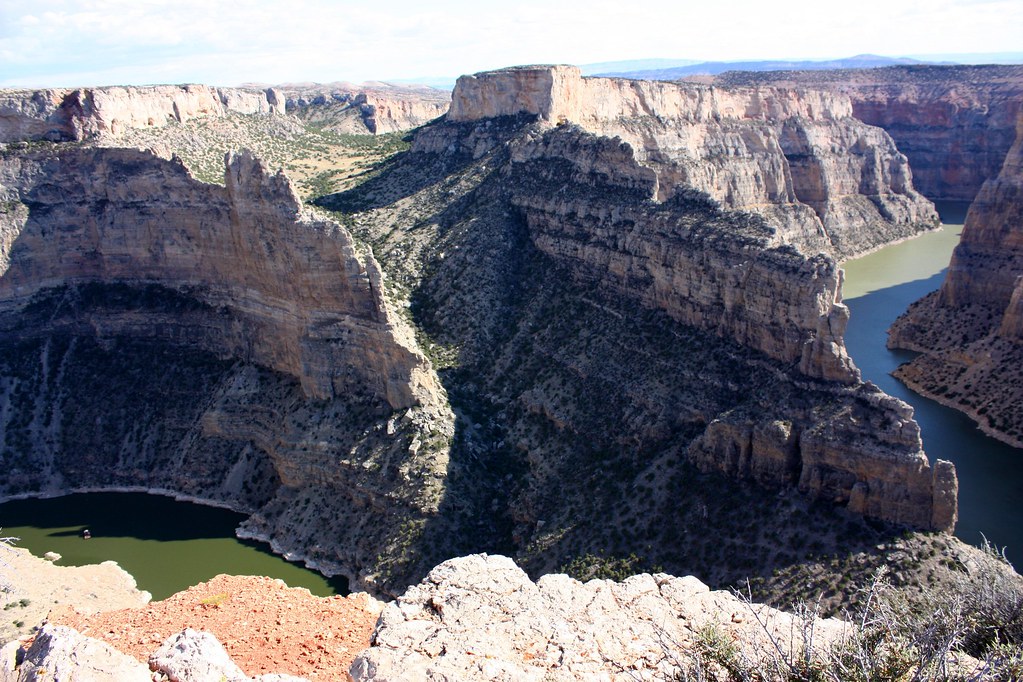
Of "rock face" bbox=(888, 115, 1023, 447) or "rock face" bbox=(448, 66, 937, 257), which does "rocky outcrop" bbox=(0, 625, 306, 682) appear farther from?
"rock face" bbox=(888, 115, 1023, 447)

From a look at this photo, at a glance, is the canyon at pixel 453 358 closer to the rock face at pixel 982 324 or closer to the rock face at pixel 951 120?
the rock face at pixel 982 324

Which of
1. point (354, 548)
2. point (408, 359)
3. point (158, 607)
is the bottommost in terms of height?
point (354, 548)

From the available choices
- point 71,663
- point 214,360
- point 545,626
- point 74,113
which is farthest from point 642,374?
point 74,113

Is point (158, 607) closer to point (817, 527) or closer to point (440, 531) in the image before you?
point (440, 531)

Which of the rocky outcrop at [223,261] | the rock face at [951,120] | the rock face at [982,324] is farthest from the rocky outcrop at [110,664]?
the rock face at [951,120]

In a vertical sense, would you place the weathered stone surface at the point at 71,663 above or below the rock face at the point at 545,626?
above

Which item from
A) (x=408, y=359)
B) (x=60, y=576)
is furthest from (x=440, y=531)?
(x=60, y=576)

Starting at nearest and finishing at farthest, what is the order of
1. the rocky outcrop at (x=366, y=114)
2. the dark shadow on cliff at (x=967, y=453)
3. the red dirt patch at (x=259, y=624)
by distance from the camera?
the red dirt patch at (x=259, y=624) < the dark shadow on cliff at (x=967, y=453) < the rocky outcrop at (x=366, y=114)
